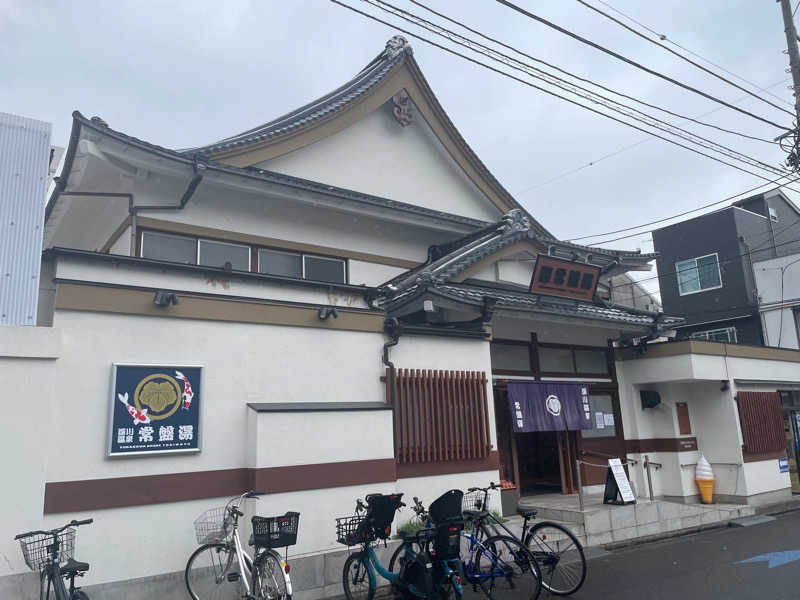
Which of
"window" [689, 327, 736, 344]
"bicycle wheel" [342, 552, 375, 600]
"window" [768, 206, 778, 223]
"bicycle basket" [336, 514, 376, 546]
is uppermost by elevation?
"window" [768, 206, 778, 223]

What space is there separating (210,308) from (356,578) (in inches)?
148

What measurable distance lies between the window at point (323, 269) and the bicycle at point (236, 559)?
5.21 metres

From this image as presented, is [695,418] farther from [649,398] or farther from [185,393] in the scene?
[185,393]

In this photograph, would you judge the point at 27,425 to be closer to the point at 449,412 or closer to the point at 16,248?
the point at 16,248

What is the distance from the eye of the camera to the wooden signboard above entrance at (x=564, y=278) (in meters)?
12.0

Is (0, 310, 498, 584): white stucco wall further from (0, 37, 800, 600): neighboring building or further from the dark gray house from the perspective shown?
the dark gray house

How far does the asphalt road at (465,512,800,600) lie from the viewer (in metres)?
7.47

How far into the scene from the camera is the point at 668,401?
14477 mm

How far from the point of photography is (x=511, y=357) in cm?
1256

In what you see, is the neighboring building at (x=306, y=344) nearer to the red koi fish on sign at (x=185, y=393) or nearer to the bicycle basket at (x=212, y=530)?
the red koi fish on sign at (x=185, y=393)

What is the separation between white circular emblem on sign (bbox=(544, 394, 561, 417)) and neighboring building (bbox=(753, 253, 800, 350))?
1593 cm

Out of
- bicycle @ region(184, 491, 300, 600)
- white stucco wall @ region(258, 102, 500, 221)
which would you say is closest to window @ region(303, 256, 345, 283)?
white stucco wall @ region(258, 102, 500, 221)

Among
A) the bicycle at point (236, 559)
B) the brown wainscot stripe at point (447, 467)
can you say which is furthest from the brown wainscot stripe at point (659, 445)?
the bicycle at point (236, 559)

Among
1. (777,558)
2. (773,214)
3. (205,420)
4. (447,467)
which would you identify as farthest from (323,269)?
(773,214)
